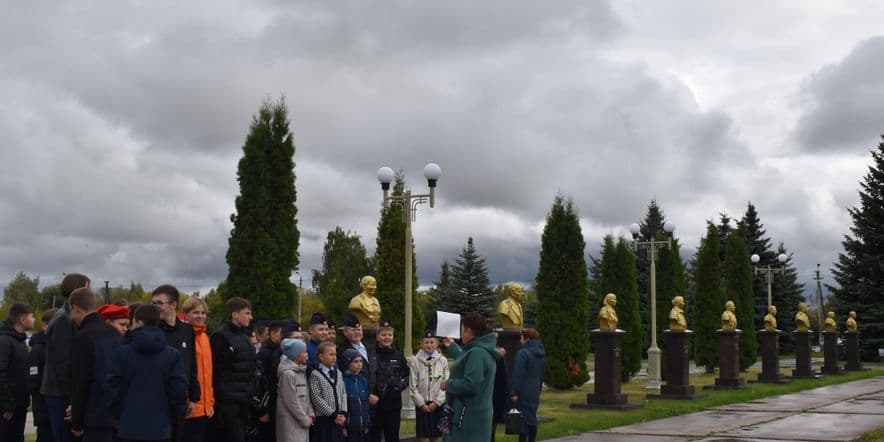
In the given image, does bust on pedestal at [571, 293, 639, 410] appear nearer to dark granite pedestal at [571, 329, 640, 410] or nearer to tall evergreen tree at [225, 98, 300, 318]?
dark granite pedestal at [571, 329, 640, 410]

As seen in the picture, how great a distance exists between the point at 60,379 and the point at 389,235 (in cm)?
1842

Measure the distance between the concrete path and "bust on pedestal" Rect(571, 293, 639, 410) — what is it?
1.63 meters

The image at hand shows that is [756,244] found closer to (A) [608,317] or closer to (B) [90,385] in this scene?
(A) [608,317]

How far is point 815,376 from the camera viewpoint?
30484mm

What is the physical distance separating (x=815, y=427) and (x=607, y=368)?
15.5ft

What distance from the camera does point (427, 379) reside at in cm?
1065

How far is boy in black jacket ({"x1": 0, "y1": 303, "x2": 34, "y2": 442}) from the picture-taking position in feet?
30.1

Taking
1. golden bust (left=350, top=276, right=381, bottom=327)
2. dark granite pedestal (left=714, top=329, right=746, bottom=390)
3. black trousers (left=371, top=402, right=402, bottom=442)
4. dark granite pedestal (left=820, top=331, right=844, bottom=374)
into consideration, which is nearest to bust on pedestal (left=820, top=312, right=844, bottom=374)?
dark granite pedestal (left=820, top=331, right=844, bottom=374)

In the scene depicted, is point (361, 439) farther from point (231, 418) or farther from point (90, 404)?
point (90, 404)

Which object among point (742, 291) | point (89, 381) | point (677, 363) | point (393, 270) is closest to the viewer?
point (89, 381)

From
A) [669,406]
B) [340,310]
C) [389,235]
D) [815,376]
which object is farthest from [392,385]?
[340,310]

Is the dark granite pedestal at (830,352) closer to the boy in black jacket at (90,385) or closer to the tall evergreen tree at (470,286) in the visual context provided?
the tall evergreen tree at (470,286)

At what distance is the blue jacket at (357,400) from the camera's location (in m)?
8.62

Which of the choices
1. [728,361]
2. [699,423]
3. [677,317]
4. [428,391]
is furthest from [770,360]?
[428,391]
